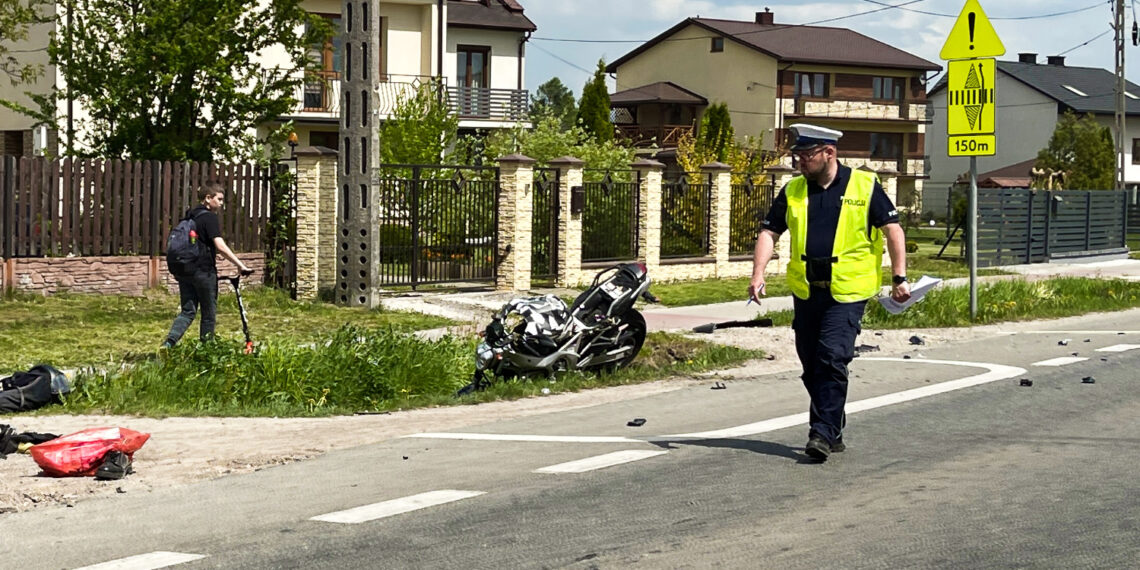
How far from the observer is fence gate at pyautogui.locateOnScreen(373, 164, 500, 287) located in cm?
2283

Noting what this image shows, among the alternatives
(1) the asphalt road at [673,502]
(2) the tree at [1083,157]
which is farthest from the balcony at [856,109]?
(1) the asphalt road at [673,502]

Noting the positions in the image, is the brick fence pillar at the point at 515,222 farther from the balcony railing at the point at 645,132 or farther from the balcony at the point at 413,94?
the balcony railing at the point at 645,132

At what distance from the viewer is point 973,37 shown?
60.2 feet

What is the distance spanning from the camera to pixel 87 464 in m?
8.43

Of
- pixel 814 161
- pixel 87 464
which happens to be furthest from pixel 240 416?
pixel 814 161

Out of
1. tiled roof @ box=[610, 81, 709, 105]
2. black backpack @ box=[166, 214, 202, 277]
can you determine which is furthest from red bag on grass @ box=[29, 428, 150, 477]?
tiled roof @ box=[610, 81, 709, 105]

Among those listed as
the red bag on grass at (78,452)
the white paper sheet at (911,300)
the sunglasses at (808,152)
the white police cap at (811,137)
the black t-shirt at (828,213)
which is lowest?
the red bag on grass at (78,452)

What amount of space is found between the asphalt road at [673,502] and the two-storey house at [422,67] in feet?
81.3

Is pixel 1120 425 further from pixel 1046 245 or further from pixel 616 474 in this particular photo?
pixel 1046 245

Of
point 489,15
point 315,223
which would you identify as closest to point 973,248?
point 315,223

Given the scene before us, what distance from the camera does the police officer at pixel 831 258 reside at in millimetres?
8953

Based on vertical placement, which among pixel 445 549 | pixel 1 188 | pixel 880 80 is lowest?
pixel 445 549

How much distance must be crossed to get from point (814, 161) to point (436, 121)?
2757 cm

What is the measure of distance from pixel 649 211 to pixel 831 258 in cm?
1771
